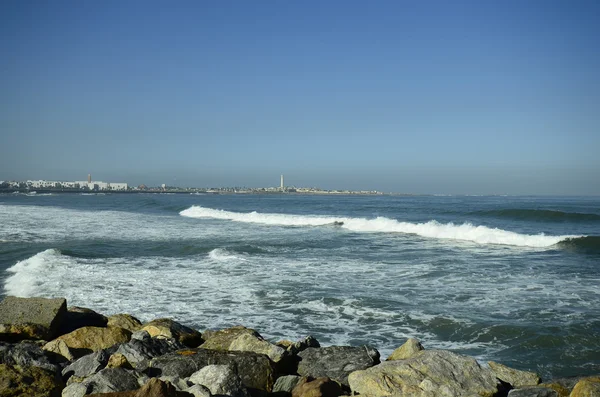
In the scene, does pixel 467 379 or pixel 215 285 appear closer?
pixel 467 379

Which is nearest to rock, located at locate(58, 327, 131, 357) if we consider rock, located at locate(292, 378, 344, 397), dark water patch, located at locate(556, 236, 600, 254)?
rock, located at locate(292, 378, 344, 397)

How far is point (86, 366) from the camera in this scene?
5395 millimetres

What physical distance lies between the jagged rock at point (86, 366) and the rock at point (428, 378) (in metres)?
2.76

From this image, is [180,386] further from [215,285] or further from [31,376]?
[215,285]

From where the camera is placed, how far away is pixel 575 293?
38.1 feet

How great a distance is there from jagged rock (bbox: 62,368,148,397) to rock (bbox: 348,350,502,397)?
222 centimetres

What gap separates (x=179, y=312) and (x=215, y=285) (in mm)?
2647

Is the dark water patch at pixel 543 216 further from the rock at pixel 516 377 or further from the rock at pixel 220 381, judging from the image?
the rock at pixel 220 381

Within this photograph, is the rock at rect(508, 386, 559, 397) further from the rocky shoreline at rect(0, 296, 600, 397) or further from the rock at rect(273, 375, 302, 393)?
the rock at rect(273, 375, 302, 393)

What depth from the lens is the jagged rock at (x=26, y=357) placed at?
5.26 metres

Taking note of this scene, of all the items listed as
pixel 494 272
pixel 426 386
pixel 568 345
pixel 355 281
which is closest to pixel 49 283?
pixel 355 281

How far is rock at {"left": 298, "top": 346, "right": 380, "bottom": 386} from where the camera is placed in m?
5.74

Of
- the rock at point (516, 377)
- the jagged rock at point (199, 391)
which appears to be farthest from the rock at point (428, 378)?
the jagged rock at point (199, 391)

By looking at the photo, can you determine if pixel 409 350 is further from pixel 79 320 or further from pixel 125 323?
pixel 79 320
